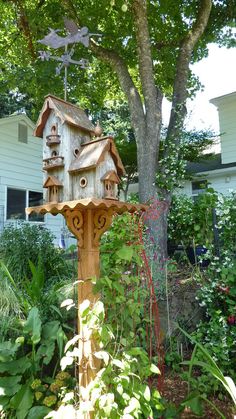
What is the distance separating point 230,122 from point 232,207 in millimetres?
7958

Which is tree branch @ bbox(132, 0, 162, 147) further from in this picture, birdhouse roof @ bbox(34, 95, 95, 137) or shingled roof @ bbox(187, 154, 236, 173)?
shingled roof @ bbox(187, 154, 236, 173)

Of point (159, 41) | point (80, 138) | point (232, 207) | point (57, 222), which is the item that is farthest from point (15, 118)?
point (80, 138)

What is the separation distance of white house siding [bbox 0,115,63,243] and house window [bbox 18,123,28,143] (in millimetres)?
98

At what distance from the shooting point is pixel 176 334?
12.5 ft

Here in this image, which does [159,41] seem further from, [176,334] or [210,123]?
[176,334]

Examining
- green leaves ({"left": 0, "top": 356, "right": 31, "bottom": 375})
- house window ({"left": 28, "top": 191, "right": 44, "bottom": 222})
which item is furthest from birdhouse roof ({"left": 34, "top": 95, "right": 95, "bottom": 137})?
house window ({"left": 28, "top": 191, "right": 44, "bottom": 222})

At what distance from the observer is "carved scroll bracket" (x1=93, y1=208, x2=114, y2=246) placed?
2.10m

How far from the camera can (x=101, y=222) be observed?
212 cm

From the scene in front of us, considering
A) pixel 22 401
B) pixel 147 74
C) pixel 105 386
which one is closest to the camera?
pixel 105 386

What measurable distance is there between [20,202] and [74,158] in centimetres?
837

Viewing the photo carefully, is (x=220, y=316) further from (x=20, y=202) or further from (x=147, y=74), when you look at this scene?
(x=20, y=202)

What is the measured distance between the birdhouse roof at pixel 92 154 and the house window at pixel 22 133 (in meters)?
8.76

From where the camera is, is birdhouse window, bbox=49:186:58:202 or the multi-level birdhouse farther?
birdhouse window, bbox=49:186:58:202

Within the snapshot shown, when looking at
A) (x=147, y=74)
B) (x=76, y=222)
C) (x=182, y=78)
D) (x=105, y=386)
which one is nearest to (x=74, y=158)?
(x=76, y=222)
